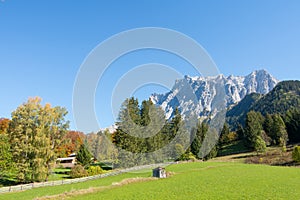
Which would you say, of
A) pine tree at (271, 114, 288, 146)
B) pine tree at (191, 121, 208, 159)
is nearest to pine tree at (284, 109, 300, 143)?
pine tree at (271, 114, 288, 146)

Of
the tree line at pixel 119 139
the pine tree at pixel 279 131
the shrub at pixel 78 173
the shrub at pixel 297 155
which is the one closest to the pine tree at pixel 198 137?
the tree line at pixel 119 139

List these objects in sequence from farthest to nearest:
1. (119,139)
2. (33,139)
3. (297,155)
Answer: (119,139) < (297,155) < (33,139)

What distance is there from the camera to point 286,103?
154875 mm

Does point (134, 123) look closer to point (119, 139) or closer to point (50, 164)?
point (119, 139)

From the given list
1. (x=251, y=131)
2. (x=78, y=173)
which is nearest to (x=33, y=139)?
(x=78, y=173)

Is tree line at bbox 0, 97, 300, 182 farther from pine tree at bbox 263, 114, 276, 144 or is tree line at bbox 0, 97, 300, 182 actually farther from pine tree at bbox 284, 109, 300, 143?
pine tree at bbox 263, 114, 276, 144

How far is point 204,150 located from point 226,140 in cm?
3231

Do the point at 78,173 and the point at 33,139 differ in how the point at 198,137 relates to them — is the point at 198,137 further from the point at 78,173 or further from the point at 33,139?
the point at 33,139

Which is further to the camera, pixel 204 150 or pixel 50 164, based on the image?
pixel 204 150

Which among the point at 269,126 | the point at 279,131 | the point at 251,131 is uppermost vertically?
the point at 269,126

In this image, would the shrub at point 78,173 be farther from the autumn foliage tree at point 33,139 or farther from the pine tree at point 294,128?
the pine tree at point 294,128

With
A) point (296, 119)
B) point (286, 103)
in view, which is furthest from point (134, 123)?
point (286, 103)

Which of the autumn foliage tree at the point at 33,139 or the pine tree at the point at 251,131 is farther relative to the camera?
the pine tree at the point at 251,131

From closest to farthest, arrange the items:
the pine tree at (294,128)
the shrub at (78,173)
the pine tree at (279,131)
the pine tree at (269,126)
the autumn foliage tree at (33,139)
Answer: the autumn foliage tree at (33,139), the shrub at (78,173), the pine tree at (279,131), the pine tree at (294,128), the pine tree at (269,126)
